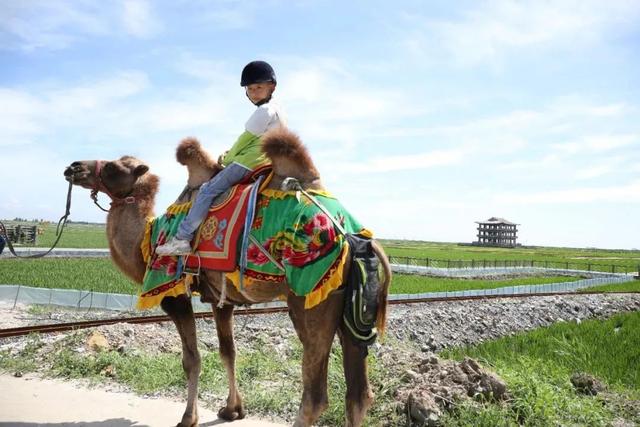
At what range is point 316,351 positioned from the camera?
3.50 m

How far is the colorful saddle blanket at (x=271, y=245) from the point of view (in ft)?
11.6

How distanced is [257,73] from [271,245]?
4.41 feet

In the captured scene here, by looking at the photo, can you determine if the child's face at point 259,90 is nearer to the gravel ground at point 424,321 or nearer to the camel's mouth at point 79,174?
the camel's mouth at point 79,174

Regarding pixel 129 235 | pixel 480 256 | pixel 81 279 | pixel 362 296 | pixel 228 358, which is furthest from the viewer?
pixel 480 256

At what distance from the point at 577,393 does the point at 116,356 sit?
16.4 feet

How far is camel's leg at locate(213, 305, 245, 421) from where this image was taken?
477cm

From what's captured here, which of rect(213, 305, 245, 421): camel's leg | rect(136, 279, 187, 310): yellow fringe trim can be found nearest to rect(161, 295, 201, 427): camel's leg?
rect(136, 279, 187, 310): yellow fringe trim

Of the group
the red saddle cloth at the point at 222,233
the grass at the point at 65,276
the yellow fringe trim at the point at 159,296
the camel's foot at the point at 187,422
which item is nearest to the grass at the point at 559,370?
the camel's foot at the point at 187,422

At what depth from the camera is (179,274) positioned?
167 inches

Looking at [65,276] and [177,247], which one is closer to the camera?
[177,247]

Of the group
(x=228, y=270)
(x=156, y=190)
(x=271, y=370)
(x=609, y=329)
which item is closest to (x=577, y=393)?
(x=271, y=370)

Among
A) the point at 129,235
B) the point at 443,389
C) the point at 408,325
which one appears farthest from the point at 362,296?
the point at 408,325

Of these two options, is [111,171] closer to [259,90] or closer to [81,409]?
[259,90]

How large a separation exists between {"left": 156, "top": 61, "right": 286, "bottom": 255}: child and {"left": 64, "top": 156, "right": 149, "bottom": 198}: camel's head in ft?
3.32
